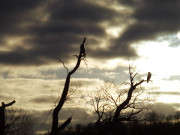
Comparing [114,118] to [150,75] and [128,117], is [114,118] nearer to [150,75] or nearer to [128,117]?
[128,117]

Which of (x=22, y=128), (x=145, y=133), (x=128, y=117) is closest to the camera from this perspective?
(x=128, y=117)

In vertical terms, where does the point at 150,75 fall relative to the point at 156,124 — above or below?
above

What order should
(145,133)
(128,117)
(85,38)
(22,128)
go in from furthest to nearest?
(145,133), (22,128), (128,117), (85,38)

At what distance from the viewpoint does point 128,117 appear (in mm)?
22859

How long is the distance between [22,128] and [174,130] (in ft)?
193

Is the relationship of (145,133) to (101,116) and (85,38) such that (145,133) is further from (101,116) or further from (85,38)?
(85,38)

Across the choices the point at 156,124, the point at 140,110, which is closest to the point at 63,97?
the point at 140,110

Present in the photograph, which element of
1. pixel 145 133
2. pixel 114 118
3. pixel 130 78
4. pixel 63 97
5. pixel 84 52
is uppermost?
pixel 84 52

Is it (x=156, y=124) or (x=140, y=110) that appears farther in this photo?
(x=156, y=124)

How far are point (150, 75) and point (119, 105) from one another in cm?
349

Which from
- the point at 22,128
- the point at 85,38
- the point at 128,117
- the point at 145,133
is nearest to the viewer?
the point at 85,38

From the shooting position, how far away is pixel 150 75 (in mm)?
23031

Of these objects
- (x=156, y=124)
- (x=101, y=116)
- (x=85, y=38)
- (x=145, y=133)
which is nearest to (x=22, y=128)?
(x=101, y=116)

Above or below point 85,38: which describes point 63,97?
below
